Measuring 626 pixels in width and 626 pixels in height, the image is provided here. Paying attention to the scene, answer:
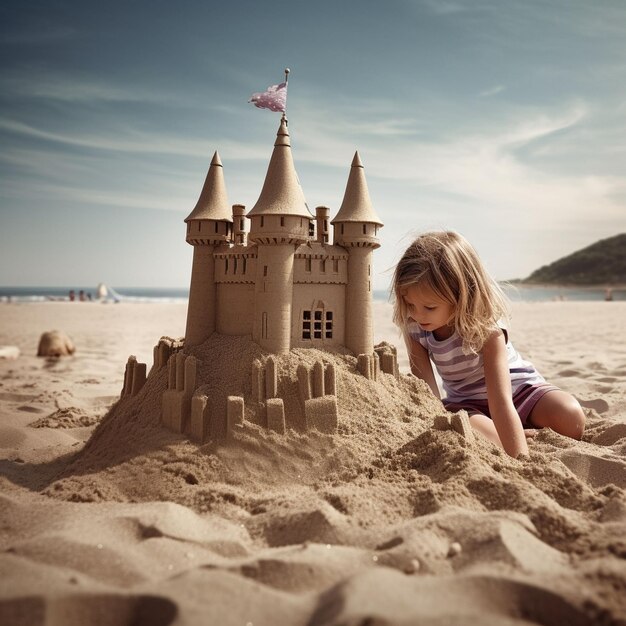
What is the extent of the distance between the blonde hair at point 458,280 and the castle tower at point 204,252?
4.32 feet

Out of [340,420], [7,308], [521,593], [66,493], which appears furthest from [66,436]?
[7,308]

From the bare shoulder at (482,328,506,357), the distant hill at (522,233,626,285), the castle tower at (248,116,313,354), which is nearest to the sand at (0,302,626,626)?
the castle tower at (248,116,313,354)

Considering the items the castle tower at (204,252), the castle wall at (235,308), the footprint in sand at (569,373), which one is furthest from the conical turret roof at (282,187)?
the footprint in sand at (569,373)

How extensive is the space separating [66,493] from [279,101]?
2780mm

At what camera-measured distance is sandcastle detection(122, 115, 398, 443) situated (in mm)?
3121

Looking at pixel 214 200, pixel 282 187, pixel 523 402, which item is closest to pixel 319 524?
pixel 282 187

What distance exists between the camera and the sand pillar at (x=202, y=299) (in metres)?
3.68

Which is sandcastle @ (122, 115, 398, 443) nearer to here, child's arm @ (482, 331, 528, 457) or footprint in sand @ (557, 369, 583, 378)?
child's arm @ (482, 331, 528, 457)

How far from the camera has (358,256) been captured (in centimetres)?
364

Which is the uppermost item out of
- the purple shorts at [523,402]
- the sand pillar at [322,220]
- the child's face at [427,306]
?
the sand pillar at [322,220]

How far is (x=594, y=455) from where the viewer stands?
3.26m

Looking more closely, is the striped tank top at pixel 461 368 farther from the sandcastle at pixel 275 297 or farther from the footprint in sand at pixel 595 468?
the footprint in sand at pixel 595 468

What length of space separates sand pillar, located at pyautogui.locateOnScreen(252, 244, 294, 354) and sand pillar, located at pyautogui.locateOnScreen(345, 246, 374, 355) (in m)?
0.50

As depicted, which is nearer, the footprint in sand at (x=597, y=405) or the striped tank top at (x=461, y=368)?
the striped tank top at (x=461, y=368)
